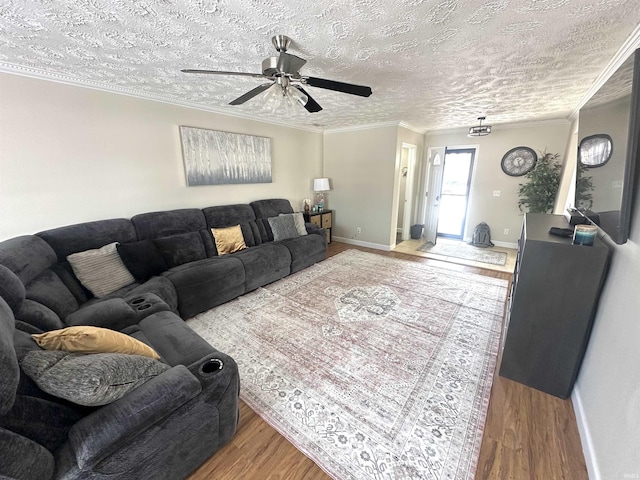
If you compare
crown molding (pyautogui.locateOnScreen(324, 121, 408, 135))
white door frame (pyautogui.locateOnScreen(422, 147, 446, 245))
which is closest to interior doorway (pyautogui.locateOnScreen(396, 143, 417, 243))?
white door frame (pyautogui.locateOnScreen(422, 147, 446, 245))

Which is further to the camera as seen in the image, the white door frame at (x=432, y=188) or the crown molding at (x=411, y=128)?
the white door frame at (x=432, y=188)

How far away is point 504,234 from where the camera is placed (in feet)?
17.1

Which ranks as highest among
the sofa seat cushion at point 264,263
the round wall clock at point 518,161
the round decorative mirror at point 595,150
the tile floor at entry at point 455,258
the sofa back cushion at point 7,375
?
the round wall clock at point 518,161

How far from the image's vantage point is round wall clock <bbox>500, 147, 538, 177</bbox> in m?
4.69

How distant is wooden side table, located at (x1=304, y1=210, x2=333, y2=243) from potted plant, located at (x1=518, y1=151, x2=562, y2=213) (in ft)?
11.9

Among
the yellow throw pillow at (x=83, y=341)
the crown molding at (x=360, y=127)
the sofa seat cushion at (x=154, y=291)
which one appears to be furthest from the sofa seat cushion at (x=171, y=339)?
the crown molding at (x=360, y=127)

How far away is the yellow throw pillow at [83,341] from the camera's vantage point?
1.16 metres

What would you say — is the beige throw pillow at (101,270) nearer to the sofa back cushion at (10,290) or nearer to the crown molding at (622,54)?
the sofa back cushion at (10,290)

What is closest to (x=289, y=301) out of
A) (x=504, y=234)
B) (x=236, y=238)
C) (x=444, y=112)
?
(x=236, y=238)

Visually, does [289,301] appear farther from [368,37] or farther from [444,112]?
[444,112]

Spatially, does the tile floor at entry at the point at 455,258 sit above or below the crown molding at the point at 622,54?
below

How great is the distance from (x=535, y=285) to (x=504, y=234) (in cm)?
411

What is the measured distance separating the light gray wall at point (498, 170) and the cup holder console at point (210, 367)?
5.71m

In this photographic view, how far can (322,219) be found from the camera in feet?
17.4
